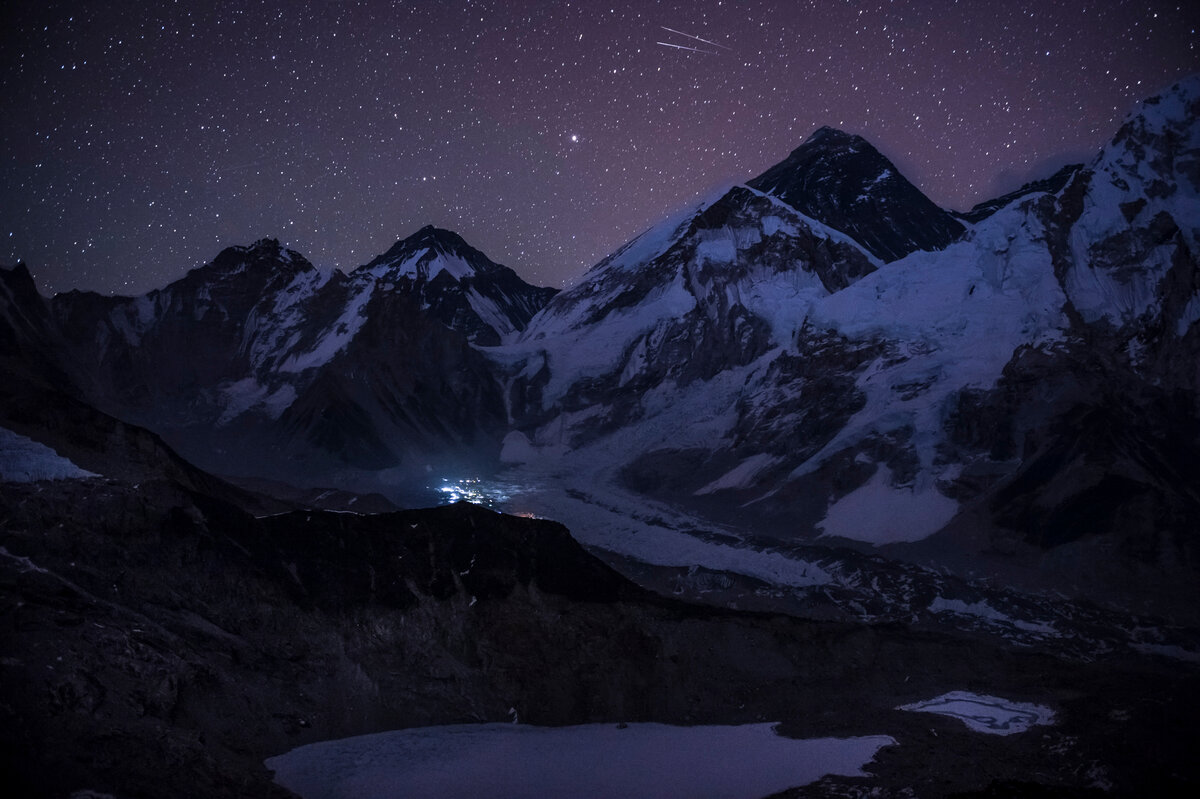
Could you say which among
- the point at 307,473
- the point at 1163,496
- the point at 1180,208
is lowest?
the point at 1163,496

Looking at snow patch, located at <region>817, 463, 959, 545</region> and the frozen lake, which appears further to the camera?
snow patch, located at <region>817, 463, 959, 545</region>

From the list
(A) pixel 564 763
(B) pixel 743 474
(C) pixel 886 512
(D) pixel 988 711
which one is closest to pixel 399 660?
(A) pixel 564 763

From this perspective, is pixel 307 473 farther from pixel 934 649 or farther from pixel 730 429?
pixel 934 649

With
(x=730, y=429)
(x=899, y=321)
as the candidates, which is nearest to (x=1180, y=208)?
(x=899, y=321)

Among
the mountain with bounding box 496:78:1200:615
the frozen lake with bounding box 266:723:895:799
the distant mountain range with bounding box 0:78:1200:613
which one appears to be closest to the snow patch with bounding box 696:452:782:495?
the distant mountain range with bounding box 0:78:1200:613

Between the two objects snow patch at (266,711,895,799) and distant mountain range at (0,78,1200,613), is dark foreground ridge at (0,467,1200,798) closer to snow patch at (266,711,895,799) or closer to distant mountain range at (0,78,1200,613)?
snow patch at (266,711,895,799)

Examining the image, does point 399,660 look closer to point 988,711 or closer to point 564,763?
point 564,763

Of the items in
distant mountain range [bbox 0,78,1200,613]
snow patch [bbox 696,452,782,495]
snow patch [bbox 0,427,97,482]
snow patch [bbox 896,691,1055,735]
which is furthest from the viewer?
snow patch [bbox 696,452,782,495]
